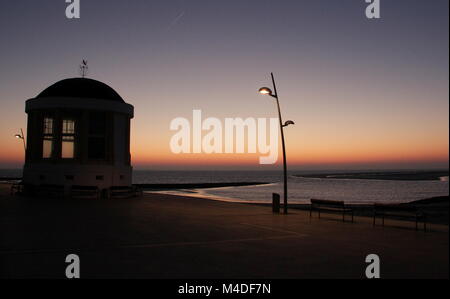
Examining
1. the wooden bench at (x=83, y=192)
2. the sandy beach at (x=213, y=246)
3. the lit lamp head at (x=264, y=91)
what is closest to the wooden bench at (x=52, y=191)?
the wooden bench at (x=83, y=192)

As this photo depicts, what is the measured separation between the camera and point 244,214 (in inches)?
757

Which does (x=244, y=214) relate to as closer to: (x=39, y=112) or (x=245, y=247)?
(x=245, y=247)

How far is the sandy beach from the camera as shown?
8.27 metres

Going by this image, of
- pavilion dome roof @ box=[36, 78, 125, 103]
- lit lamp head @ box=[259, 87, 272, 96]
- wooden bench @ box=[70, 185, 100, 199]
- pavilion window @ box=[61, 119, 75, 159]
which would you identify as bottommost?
wooden bench @ box=[70, 185, 100, 199]

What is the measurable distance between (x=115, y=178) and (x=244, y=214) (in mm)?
15067

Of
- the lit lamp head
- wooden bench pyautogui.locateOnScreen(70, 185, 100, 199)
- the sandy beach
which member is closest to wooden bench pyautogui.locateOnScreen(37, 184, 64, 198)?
wooden bench pyautogui.locateOnScreen(70, 185, 100, 199)

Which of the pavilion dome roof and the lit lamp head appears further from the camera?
the pavilion dome roof

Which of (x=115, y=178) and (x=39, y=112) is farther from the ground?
(x=39, y=112)

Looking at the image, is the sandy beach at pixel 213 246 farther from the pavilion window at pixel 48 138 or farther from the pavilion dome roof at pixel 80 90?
the pavilion dome roof at pixel 80 90

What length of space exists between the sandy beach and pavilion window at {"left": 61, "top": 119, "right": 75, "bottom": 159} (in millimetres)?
13380

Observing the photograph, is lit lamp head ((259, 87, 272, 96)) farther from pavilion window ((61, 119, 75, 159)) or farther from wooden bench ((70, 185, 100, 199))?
pavilion window ((61, 119, 75, 159))

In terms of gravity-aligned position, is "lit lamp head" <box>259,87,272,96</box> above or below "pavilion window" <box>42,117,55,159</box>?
above
